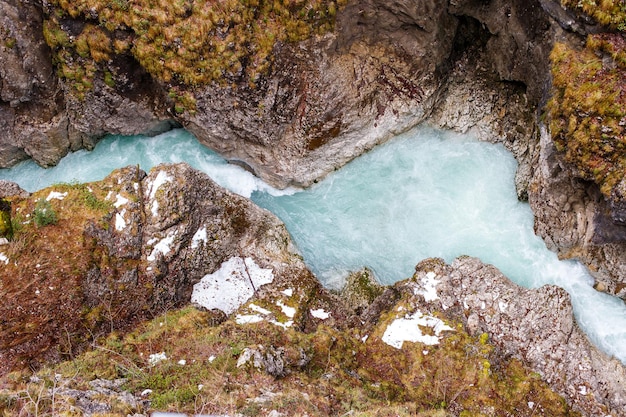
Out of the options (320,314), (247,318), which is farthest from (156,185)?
(320,314)

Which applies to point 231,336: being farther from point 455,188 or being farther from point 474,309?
point 455,188

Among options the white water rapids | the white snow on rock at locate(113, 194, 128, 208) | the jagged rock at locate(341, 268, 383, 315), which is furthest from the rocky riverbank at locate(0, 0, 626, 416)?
the white water rapids

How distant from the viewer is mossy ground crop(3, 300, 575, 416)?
356 inches

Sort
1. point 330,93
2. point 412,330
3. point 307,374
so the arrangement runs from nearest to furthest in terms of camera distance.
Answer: point 307,374
point 412,330
point 330,93

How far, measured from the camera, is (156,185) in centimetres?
1297

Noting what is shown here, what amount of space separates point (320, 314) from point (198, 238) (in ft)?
14.3

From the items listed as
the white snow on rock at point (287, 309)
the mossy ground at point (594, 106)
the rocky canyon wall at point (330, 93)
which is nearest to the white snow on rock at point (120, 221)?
the rocky canyon wall at point (330, 93)

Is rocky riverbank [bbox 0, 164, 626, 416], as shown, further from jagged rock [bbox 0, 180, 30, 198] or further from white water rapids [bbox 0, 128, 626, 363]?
white water rapids [bbox 0, 128, 626, 363]

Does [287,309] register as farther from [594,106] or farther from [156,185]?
[594,106]

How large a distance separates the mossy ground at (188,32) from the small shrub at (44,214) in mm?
5142

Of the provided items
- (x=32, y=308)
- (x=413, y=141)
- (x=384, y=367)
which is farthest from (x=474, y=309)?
(x=32, y=308)

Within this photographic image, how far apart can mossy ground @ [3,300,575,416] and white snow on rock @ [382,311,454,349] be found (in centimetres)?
21

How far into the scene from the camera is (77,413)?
25.5ft

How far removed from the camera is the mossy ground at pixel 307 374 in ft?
29.7
